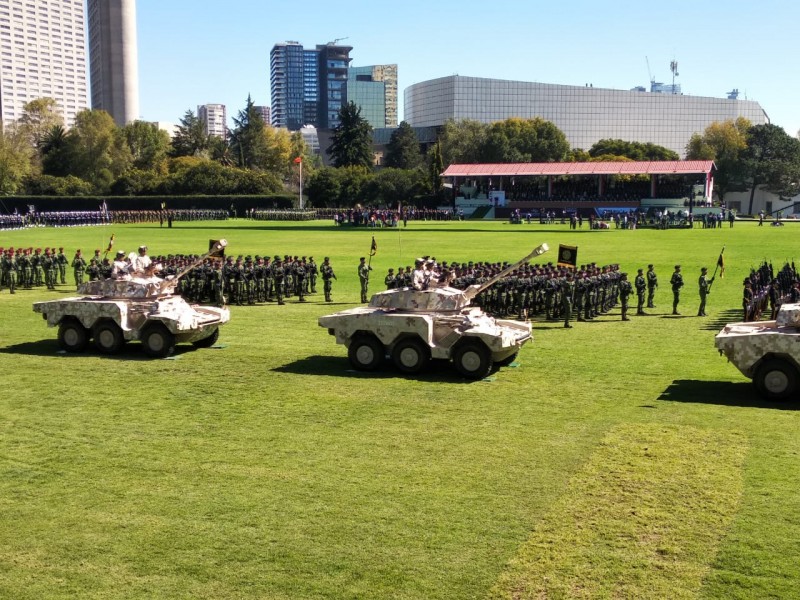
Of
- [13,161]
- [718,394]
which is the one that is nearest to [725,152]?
[13,161]

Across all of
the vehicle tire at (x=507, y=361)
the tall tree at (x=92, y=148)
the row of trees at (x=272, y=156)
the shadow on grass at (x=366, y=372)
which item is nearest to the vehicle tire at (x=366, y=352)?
the shadow on grass at (x=366, y=372)

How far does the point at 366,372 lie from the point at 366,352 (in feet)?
1.28

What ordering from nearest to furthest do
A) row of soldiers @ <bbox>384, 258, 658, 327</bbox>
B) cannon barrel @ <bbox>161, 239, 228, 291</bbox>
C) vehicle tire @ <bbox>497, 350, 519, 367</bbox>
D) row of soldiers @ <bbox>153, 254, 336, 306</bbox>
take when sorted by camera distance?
vehicle tire @ <bbox>497, 350, 519, 367</bbox> < cannon barrel @ <bbox>161, 239, 228, 291</bbox> < row of soldiers @ <bbox>384, 258, 658, 327</bbox> < row of soldiers @ <bbox>153, 254, 336, 306</bbox>

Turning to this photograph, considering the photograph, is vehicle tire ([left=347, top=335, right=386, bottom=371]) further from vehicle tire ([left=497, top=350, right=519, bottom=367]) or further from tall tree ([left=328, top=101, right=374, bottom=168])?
tall tree ([left=328, top=101, right=374, bottom=168])

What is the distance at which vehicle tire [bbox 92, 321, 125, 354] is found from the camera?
18.7m

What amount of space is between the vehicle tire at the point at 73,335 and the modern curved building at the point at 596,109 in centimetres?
14167

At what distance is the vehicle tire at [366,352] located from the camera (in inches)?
668

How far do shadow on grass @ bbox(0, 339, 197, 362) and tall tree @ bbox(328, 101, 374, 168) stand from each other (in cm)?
9328

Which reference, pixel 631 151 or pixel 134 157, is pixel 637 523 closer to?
pixel 134 157

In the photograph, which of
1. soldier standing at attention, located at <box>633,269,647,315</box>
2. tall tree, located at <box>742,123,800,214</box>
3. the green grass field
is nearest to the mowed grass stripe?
the green grass field

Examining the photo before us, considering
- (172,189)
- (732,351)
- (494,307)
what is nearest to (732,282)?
(494,307)

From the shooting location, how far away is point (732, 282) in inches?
1241

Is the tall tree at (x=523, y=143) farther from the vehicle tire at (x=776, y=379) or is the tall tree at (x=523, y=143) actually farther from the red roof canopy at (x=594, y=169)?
the vehicle tire at (x=776, y=379)

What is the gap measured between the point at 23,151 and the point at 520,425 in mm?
104765
